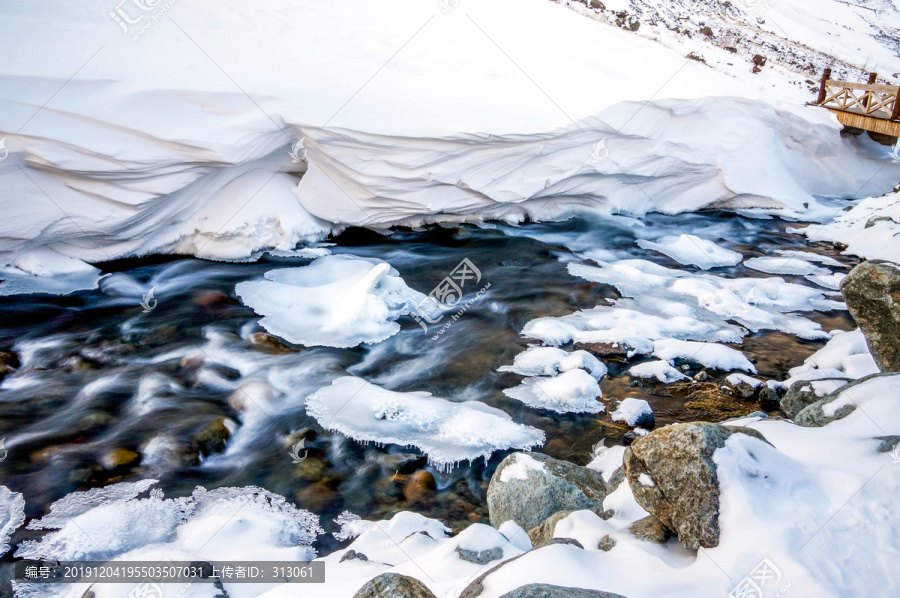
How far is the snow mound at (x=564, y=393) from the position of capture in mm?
5609

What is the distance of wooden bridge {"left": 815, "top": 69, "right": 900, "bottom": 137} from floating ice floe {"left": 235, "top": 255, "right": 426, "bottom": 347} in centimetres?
1065

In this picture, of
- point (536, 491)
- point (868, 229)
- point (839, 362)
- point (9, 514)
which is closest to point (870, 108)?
point (868, 229)

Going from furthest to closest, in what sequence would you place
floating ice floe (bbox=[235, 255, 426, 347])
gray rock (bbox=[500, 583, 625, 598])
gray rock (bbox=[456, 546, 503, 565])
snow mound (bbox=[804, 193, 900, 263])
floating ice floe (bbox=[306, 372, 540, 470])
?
snow mound (bbox=[804, 193, 900, 263]) → floating ice floe (bbox=[235, 255, 426, 347]) → floating ice floe (bbox=[306, 372, 540, 470]) → gray rock (bbox=[456, 546, 503, 565]) → gray rock (bbox=[500, 583, 625, 598])

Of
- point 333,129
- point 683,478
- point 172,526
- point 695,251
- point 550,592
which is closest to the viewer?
point 550,592

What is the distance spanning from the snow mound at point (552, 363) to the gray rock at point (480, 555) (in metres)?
2.92

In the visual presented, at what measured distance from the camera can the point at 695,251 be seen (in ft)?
31.3

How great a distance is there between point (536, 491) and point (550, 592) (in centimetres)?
179

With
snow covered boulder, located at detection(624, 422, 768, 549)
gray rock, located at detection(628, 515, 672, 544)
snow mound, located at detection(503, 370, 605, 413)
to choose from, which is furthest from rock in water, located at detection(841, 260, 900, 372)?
gray rock, located at detection(628, 515, 672, 544)

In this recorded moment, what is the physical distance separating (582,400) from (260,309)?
12.6ft

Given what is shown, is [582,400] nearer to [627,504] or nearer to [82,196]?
[627,504]

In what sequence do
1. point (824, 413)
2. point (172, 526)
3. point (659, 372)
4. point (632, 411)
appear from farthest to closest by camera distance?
point (659, 372) < point (632, 411) < point (172, 526) < point (824, 413)

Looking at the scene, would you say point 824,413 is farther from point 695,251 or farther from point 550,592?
point 695,251

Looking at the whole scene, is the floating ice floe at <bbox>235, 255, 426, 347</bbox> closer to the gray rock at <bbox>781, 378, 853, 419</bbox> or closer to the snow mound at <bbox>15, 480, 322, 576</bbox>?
the snow mound at <bbox>15, 480, 322, 576</bbox>

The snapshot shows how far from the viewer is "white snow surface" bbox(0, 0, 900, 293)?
729 cm
